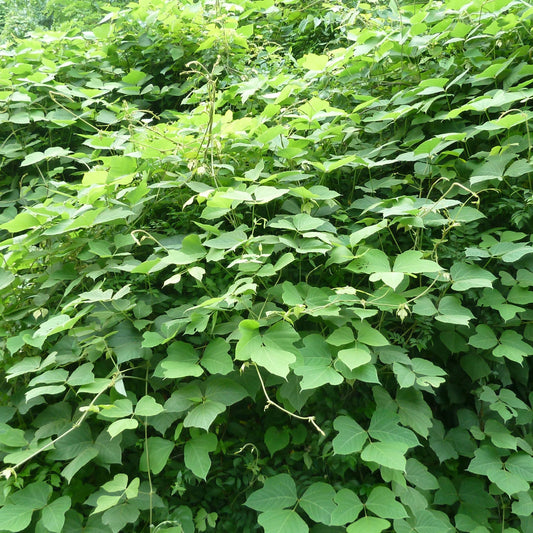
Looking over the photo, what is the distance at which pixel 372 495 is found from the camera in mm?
1262

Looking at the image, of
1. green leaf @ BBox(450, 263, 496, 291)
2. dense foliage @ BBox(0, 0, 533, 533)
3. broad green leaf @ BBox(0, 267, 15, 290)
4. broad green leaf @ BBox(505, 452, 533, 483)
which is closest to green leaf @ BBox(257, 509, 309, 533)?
dense foliage @ BBox(0, 0, 533, 533)

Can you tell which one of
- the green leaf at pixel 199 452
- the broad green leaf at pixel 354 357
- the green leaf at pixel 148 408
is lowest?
the green leaf at pixel 199 452

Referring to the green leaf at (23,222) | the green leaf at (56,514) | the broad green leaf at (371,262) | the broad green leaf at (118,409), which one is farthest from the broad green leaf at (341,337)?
the green leaf at (23,222)

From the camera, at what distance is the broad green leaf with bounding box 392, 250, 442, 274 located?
129 cm

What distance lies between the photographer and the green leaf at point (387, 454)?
1.14 meters

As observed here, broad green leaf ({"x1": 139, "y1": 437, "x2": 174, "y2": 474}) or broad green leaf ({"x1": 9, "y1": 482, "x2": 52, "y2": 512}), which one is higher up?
broad green leaf ({"x1": 9, "y1": 482, "x2": 52, "y2": 512})

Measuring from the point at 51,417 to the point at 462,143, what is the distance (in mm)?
1791

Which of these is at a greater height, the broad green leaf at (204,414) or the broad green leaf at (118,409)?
the broad green leaf at (118,409)

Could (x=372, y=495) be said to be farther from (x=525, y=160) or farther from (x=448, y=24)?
(x=448, y=24)

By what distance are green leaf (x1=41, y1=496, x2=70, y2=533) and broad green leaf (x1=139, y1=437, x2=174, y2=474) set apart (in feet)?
0.66

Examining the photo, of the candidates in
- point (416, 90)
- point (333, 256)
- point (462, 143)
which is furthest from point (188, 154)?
point (462, 143)

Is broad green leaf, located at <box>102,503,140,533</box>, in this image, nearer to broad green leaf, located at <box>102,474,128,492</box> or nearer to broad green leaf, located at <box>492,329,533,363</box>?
broad green leaf, located at <box>102,474,128,492</box>

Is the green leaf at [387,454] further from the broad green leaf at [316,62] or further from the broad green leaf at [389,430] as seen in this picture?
the broad green leaf at [316,62]

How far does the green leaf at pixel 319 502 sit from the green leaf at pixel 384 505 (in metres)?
0.10
